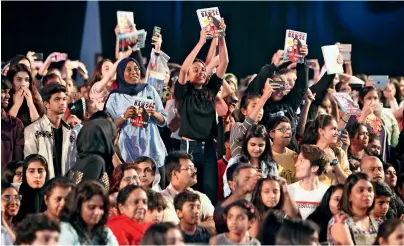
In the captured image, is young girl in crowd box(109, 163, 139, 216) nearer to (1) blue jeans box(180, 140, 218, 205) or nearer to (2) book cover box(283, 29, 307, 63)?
(1) blue jeans box(180, 140, 218, 205)

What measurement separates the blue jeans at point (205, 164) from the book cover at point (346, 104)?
1.29 meters

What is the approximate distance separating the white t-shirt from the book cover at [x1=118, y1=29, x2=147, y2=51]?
9.14ft

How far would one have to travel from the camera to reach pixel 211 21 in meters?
10.5

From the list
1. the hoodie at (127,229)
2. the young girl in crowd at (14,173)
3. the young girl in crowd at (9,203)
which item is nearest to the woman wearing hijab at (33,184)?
the young girl in crowd at (14,173)

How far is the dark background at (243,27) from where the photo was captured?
15.3 metres

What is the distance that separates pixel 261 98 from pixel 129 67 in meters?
1.06

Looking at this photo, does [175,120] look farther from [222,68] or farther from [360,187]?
[360,187]

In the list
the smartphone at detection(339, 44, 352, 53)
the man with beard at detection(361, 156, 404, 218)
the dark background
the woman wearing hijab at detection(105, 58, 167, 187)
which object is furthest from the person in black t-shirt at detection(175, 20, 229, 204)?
the dark background

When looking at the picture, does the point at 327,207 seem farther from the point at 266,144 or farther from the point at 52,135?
the point at 52,135

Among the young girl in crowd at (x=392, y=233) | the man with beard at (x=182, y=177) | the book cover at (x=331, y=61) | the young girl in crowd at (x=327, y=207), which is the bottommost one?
the young girl in crowd at (x=392, y=233)

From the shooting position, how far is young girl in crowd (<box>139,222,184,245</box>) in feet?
24.4

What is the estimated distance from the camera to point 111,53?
51.6 ft

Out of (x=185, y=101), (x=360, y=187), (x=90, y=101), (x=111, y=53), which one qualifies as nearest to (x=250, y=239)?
(x=360, y=187)

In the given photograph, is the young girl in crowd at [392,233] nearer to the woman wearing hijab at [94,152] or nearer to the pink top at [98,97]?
the woman wearing hijab at [94,152]
